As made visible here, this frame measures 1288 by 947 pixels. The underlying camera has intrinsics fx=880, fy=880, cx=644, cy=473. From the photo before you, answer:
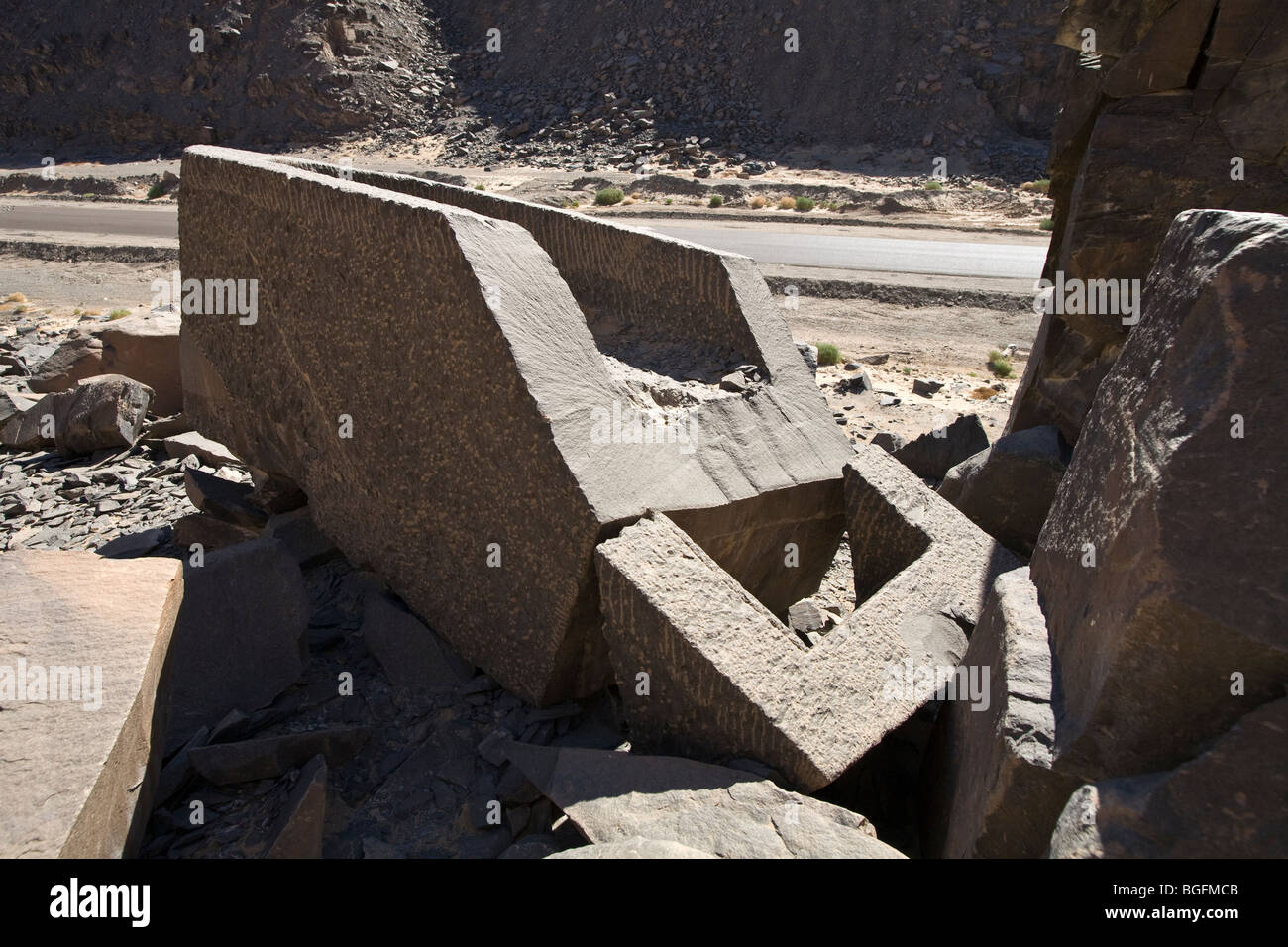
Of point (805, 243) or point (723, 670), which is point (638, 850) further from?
point (805, 243)

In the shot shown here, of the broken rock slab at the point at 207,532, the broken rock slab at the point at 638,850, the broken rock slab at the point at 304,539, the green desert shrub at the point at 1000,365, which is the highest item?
the green desert shrub at the point at 1000,365

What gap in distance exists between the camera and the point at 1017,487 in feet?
13.3

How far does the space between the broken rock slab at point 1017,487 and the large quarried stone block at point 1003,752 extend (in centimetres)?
166

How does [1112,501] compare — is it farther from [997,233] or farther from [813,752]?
[997,233]

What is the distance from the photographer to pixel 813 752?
91.0 inches

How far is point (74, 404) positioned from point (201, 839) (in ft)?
14.6

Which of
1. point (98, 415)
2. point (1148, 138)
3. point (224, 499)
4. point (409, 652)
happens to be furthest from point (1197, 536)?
point (98, 415)

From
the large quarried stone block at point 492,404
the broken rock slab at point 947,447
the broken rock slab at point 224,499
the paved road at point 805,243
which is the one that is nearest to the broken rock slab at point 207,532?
the broken rock slab at point 224,499

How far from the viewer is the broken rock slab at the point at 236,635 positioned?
3.02 metres

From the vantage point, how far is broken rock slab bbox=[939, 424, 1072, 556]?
4000 millimetres

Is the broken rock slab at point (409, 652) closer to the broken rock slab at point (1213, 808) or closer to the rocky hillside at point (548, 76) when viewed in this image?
the broken rock slab at point (1213, 808)

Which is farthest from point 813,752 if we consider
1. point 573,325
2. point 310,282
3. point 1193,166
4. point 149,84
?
point 149,84

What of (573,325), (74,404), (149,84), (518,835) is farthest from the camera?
(149,84)

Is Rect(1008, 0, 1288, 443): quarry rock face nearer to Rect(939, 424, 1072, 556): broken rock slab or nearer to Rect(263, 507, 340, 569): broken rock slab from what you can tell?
Rect(939, 424, 1072, 556): broken rock slab
